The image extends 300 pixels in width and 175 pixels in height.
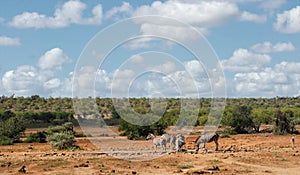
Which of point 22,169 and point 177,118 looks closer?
point 22,169

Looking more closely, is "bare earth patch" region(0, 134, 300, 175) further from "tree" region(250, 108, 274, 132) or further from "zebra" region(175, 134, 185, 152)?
"tree" region(250, 108, 274, 132)

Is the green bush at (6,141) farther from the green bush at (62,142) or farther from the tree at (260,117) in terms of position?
the tree at (260,117)

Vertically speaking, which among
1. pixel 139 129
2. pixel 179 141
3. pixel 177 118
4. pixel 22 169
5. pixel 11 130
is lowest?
pixel 22 169

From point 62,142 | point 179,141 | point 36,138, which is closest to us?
point 179,141

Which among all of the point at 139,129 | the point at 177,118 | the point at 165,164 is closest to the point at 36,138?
the point at 139,129

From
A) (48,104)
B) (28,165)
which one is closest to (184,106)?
(28,165)

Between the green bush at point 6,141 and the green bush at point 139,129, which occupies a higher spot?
the green bush at point 139,129

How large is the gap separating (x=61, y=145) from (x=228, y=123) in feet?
68.9

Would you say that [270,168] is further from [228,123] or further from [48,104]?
[48,104]

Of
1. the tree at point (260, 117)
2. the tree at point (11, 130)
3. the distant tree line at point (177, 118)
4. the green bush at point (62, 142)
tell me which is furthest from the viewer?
the tree at point (260, 117)

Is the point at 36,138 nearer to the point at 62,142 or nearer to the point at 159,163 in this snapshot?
the point at 62,142

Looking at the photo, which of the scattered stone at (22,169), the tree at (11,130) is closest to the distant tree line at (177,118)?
the tree at (11,130)

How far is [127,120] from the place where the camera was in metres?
35.9

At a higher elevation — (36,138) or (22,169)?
(36,138)
